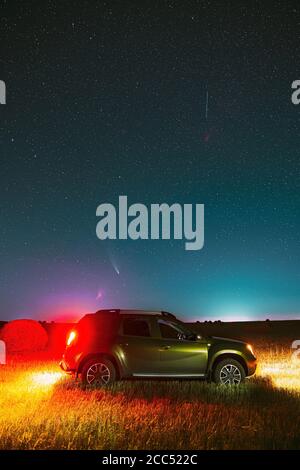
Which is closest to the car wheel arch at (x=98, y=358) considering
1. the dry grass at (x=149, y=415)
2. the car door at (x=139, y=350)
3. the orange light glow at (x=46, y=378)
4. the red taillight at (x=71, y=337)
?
the car door at (x=139, y=350)

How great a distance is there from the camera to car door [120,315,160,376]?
13.5 m

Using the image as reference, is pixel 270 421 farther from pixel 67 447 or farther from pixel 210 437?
pixel 67 447

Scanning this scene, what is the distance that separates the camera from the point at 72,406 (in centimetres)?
1088

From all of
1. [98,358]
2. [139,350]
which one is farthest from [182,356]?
[98,358]

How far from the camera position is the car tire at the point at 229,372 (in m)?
13.9

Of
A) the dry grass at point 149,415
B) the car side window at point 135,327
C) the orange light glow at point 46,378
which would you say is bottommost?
the orange light glow at point 46,378

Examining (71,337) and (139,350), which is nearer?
(139,350)

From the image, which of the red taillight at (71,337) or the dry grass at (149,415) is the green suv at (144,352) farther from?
the dry grass at (149,415)

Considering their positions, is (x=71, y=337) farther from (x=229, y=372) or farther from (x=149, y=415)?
(x=149, y=415)

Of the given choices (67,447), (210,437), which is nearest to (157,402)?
(210,437)

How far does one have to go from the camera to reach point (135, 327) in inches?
551

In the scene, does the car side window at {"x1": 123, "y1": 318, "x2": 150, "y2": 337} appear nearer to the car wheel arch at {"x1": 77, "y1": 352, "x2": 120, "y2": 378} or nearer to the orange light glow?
the car wheel arch at {"x1": 77, "y1": 352, "x2": 120, "y2": 378}

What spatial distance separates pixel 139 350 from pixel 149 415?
3.53 m

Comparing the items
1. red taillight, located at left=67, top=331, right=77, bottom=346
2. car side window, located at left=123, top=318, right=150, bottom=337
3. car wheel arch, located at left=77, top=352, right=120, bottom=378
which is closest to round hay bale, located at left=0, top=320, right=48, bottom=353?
red taillight, located at left=67, top=331, right=77, bottom=346
